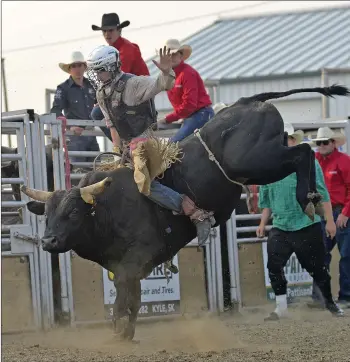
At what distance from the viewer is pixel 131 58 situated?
30.4ft

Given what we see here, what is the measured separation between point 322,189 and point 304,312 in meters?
1.39

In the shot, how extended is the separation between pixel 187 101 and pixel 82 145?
1.18m

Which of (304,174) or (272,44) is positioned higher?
(272,44)

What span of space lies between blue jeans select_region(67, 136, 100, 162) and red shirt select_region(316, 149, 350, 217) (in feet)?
7.90

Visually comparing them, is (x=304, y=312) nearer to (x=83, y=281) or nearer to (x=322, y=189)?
(x=322, y=189)

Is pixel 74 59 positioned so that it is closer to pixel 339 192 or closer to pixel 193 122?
pixel 193 122

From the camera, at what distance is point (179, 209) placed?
24.3 ft

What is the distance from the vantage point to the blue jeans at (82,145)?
9711 mm

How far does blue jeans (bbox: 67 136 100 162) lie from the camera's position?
31.9 feet

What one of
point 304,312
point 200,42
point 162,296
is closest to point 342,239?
point 304,312

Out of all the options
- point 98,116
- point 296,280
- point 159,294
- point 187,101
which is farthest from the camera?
point 296,280

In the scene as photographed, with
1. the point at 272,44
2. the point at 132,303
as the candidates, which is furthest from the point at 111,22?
the point at 272,44

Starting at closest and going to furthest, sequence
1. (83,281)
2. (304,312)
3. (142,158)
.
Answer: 1. (142,158)
2. (83,281)
3. (304,312)

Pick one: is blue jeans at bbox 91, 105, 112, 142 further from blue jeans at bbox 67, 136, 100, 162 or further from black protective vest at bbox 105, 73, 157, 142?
black protective vest at bbox 105, 73, 157, 142
